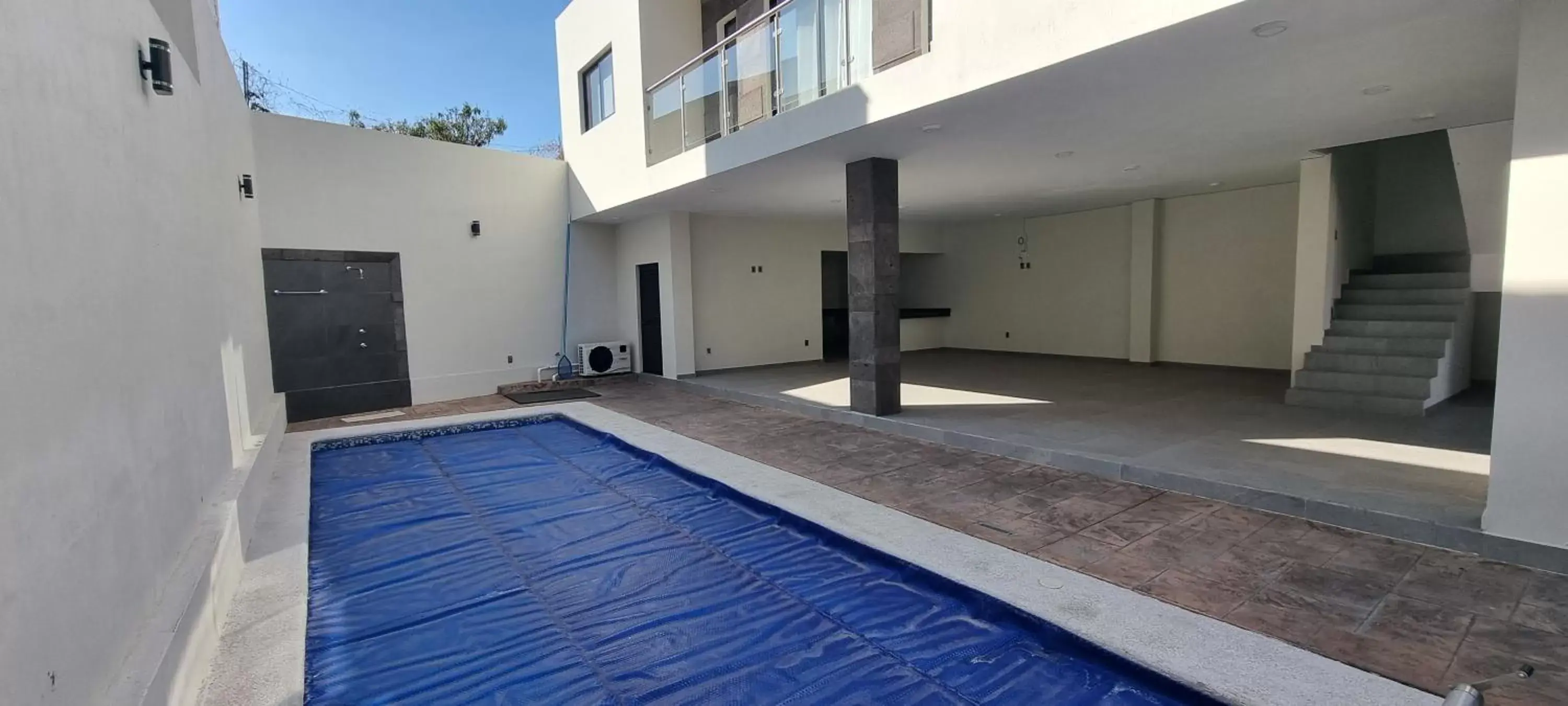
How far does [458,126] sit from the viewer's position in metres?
23.8

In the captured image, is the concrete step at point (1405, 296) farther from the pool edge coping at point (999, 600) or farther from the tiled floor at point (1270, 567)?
the pool edge coping at point (999, 600)

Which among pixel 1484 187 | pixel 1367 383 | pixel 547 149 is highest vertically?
pixel 547 149

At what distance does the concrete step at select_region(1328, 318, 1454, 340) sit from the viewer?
6.20 metres

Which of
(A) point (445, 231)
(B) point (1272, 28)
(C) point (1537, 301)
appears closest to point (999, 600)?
(C) point (1537, 301)

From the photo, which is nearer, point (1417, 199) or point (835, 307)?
point (1417, 199)

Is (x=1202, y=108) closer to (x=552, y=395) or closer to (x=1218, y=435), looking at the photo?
(x=1218, y=435)

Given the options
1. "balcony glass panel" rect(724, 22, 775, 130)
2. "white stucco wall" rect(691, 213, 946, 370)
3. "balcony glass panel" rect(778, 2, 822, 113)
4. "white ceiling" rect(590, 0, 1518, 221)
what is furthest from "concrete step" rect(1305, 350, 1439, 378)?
"white stucco wall" rect(691, 213, 946, 370)

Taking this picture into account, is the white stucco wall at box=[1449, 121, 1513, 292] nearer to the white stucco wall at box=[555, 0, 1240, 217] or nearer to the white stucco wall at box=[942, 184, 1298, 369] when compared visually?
the white stucco wall at box=[942, 184, 1298, 369]

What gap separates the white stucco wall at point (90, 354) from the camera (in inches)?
60.4

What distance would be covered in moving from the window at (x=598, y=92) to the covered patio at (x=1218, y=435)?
4.36 meters

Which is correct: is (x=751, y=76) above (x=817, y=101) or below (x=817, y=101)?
above

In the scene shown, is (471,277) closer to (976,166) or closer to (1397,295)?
(976,166)

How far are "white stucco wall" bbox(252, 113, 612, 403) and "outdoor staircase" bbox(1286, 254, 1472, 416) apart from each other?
9369mm

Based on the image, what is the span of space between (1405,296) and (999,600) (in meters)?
6.89
